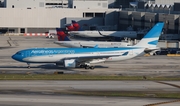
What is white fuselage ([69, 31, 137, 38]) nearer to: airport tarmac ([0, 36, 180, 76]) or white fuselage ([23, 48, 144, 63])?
airport tarmac ([0, 36, 180, 76])

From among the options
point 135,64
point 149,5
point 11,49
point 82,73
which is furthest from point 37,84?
point 149,5

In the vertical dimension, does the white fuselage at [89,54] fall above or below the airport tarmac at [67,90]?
above

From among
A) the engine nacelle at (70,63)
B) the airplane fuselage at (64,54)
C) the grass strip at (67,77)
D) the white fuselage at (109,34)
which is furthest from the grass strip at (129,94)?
the white fuselage at (109,34)

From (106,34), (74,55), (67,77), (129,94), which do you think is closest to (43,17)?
(106,34)

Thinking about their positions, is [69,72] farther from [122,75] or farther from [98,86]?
[98,86]

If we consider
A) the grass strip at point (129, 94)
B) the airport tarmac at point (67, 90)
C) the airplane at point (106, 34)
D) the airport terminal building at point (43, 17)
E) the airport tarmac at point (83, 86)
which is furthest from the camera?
the airport terminal building at point (43, 17)

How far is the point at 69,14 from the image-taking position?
168125 mm

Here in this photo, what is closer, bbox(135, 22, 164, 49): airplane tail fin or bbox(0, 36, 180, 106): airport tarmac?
bbox(0, 36, 180, 106): airport tarmac

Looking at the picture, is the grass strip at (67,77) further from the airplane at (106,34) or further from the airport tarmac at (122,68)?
the airplane at (106,34)

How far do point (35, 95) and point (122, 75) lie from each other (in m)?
21.6

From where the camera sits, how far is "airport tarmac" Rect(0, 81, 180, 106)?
44.1m

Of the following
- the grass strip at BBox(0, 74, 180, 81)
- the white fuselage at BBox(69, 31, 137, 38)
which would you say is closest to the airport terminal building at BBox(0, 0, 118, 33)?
the white fuselage at BBox(69, 31, 137, 38)

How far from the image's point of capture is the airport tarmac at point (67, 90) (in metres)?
44.1

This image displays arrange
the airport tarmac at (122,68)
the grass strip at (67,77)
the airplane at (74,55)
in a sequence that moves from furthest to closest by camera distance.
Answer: the airplane at (74,55) < the airport tarmac at (122,68) < the grass strip at (67,77)
